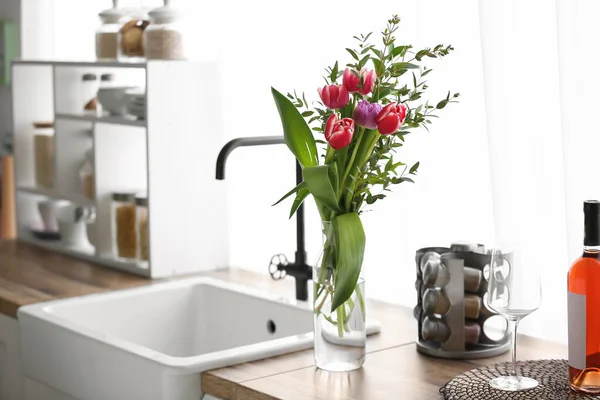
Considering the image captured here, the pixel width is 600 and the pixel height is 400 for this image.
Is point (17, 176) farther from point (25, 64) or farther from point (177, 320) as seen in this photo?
point (177, 320)

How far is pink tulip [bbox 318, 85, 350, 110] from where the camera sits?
1.46 metres

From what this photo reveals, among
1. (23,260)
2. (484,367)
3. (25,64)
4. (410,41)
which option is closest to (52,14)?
(25,64)

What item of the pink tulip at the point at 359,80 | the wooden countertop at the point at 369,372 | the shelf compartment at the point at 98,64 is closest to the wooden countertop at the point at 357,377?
the wooden countertop at the point at 369,372

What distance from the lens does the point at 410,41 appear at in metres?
1.99

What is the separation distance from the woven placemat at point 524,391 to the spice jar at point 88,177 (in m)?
A: 1.40

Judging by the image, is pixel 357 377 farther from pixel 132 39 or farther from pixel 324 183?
pixel 132 39

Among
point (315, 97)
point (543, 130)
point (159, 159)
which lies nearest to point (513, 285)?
point (543, 130)

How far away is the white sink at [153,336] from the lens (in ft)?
5.31

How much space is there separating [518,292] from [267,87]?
3.86 feet

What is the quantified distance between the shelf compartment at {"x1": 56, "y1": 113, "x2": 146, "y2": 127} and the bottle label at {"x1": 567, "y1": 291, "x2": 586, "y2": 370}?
4.23 ft

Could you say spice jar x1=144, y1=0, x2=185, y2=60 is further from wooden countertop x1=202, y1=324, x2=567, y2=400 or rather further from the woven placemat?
the woven placemat

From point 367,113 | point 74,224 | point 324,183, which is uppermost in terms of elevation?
point 367,113

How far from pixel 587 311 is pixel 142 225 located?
1.35 meters

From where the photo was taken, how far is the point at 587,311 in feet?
4.44
